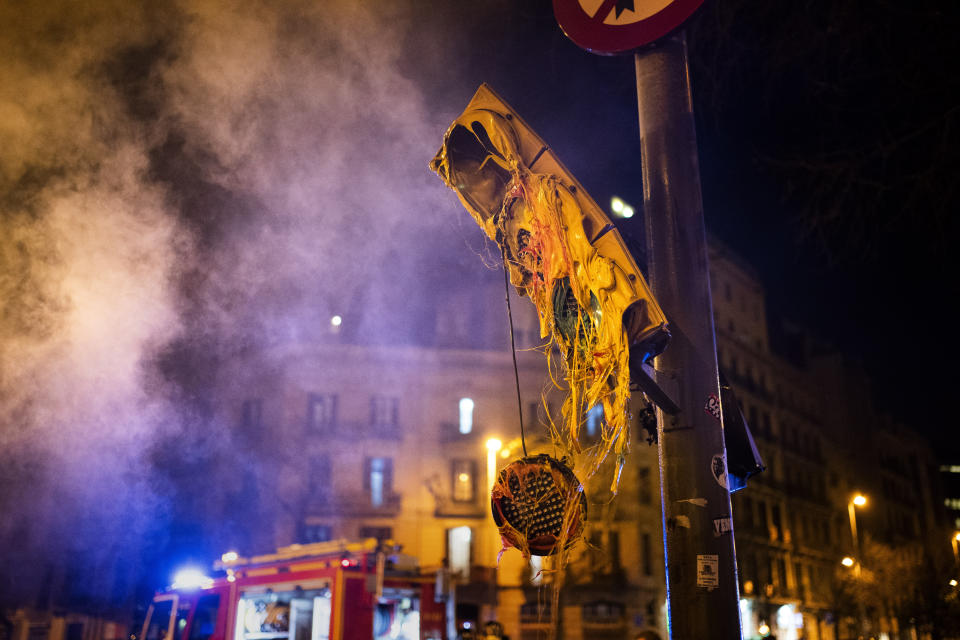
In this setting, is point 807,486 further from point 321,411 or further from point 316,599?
point 316,599

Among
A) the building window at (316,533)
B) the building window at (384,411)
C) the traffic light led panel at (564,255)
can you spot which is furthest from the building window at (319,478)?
the traffic light led panel at (564,255)

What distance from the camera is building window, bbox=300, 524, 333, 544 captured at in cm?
3177

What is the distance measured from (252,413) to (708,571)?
1353 inches

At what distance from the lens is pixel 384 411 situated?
34.5 m

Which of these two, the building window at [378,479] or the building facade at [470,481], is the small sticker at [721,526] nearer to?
the building facade at [470,481]

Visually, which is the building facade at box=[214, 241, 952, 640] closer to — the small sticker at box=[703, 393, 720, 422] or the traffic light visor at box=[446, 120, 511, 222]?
the traffic light visor at box=[446, 120, 511, 222]

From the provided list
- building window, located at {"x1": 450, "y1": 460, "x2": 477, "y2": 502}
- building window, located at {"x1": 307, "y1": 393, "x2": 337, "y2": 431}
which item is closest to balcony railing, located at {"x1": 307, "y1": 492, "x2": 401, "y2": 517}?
building window, located at {"x1": 450, "y1": 460, "x2": 477, "y2": 502}

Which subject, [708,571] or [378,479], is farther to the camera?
[378,479]

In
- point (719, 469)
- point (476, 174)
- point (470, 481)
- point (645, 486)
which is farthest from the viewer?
point (470, 481)

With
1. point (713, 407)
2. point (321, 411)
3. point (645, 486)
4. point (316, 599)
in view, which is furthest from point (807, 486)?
point (713, 407)

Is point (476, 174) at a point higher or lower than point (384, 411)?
lower

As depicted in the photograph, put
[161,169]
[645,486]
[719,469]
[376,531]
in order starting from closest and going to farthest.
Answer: [719,469] < [161,169] < [376,531] < [645,486]

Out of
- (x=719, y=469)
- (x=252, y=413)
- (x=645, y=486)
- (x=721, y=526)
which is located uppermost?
(x=252, y=413)

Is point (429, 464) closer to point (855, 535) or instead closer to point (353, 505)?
point (353, 505)
